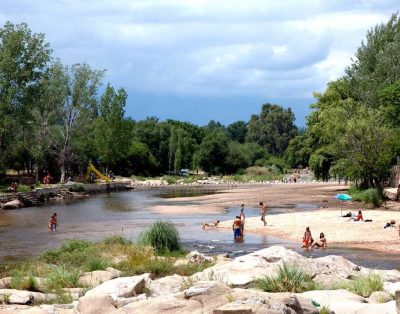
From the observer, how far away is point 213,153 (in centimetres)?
12244

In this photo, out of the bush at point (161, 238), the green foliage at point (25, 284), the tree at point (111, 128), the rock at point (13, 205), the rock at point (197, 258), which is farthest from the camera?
the tree at point (111, 128)

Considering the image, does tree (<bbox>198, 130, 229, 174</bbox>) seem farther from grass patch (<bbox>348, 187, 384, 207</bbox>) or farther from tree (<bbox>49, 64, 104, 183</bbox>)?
grass patch (<bbox>348, 187, 384, 207</bbox>)

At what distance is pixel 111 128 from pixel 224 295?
88.2 metres

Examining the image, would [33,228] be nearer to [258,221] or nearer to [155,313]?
[258,221]

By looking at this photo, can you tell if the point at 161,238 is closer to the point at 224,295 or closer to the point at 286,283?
the point at 286,283

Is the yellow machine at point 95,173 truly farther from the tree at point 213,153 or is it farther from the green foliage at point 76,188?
the tree at point 213,153

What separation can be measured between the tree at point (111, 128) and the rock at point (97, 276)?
258ft

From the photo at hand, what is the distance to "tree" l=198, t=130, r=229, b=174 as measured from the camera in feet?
397

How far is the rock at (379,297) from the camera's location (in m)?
14.2

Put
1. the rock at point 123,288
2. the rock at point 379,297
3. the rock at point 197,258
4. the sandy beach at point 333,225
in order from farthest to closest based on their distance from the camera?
the sandy beach at point 333,225 < the rock at point 197,258 < the rock at point 123,288 < the rock at point 379,297

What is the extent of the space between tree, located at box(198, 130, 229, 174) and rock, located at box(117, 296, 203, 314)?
10753 centimetres

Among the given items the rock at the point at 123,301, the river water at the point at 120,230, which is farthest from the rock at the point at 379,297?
the river water at the point at 120,230

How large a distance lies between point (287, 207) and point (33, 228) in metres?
23.3

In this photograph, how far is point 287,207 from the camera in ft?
186
